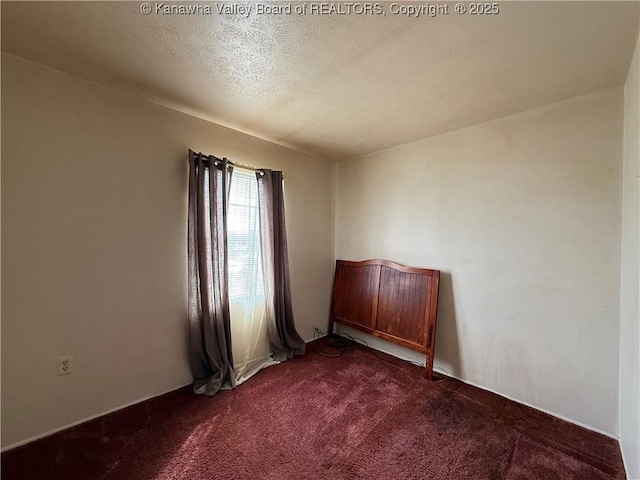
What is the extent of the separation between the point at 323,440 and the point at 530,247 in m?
2.03

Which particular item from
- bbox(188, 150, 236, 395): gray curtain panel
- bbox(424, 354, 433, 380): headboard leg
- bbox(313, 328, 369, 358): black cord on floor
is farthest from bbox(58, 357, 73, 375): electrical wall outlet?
bbox(424, 354, 433, 380): headboard leg

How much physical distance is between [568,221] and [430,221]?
1.00m

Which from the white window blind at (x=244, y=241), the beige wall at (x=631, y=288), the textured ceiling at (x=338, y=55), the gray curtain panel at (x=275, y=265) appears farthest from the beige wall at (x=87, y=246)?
the beige wall at (x=631, y=288)

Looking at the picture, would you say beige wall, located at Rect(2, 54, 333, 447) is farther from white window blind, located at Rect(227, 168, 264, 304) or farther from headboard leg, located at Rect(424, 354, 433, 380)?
headboard leg, located at Rect(424, 354, 433, 380)

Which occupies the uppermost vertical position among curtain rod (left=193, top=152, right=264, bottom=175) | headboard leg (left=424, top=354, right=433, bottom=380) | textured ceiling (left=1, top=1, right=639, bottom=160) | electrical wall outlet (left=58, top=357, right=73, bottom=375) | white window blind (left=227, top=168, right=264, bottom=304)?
textured ceiling (left=1, top=1, right=639, bottom=160)

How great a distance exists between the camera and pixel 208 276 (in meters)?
2.22

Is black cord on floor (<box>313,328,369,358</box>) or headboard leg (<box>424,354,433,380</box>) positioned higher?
headboard leg (<box>424,354,433,380</box>)

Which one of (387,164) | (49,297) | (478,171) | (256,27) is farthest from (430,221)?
(49,297)

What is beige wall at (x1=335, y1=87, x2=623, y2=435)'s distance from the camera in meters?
1.77

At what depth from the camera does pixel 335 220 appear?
349 centimetres

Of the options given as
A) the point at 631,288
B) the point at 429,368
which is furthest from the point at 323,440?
the point at 631,288

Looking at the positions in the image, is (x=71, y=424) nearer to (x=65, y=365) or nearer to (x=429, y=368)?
(x=65, y=365)

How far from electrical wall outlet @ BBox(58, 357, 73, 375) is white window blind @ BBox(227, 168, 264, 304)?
1114 millimetres

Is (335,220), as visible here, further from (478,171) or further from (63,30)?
(63,30)
